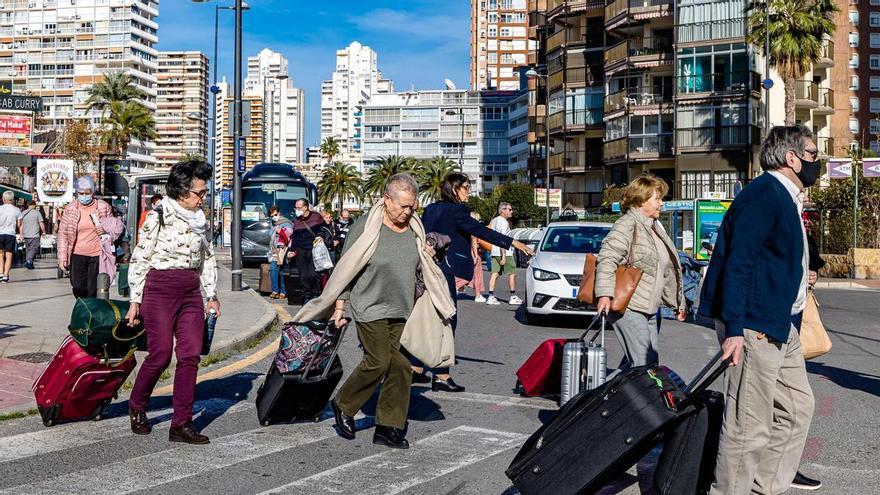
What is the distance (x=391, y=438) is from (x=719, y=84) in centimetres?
4636

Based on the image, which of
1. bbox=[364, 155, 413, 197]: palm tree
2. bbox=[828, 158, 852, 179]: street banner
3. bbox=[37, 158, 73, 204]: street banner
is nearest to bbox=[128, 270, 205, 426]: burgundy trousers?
bbox=[37, 158, 73, 204]: street banner

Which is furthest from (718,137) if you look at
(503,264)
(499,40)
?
(499,40)

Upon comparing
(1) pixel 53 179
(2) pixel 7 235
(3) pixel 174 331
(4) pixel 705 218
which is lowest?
(3) pixel 174 331

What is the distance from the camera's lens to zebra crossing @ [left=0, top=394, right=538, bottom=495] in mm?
5406

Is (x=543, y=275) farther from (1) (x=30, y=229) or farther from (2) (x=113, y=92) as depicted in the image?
(2) (x=113, y=92)

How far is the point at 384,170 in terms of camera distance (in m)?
125

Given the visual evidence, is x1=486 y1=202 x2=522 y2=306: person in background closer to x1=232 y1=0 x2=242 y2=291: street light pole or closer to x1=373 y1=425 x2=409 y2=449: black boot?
x1=232 y1=0 x2=242 y2=291: street light pole

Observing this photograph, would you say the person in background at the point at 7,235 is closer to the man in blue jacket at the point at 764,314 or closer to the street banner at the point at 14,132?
the street banner at the point at 14,132

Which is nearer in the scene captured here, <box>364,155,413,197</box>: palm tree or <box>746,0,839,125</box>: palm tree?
<box>746,0,839,125</box>: palm tree

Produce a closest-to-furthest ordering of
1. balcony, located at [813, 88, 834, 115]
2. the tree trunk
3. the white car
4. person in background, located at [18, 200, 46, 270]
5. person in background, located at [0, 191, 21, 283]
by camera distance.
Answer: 1. the white car
2. person in background, located at [0, 191, 21, 283]
3. person in background, located at [18, 200, 46, 270]
4. the tree trunk
5. balcony, located at [813, 88, 834, 115]

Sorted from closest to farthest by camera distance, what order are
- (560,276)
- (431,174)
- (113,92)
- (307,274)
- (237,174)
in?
(560,276) < (307,274) < (237,174) < (113,92) < (431,174)

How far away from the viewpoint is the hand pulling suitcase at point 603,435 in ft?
14.7

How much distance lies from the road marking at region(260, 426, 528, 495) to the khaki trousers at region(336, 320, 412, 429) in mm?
267

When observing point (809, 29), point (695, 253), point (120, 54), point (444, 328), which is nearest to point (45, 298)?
point (444, 328)
